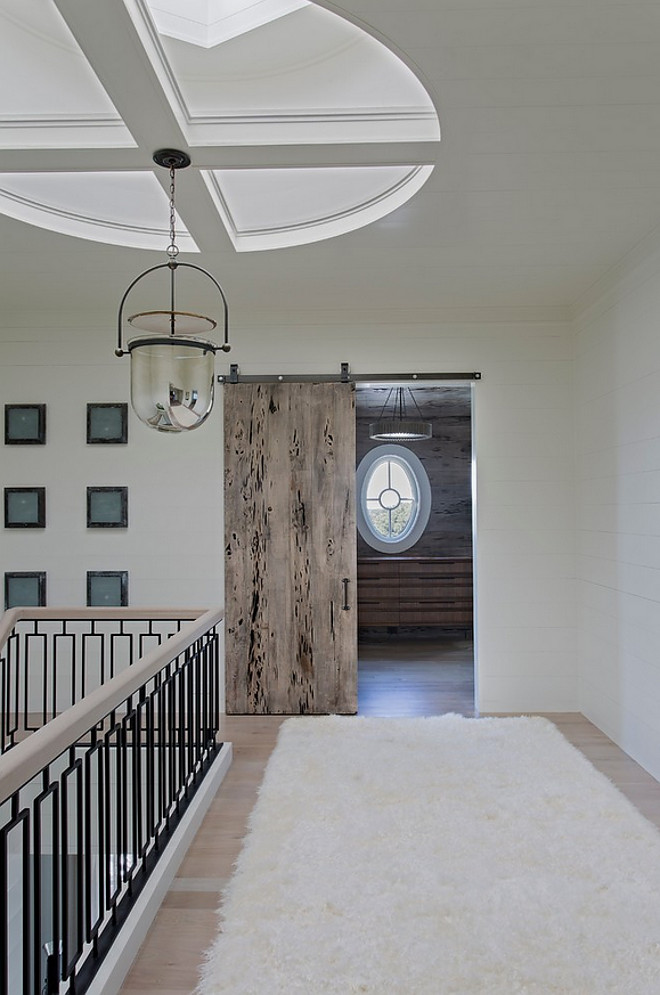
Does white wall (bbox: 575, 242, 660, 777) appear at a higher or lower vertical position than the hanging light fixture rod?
lower

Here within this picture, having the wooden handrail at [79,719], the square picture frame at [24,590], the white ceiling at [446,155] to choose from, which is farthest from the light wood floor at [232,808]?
the white ceiling at [446,155]

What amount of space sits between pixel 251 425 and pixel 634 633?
272cm

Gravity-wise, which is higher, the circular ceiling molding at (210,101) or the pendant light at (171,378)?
the circular ceiling molding at (210,101)

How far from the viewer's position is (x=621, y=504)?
4.17 meters

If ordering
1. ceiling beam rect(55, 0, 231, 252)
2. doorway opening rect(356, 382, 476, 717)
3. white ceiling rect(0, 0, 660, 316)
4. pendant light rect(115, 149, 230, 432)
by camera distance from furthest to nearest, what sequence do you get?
doorway opening rect(356, 382, 476, 717), pendant light rect(115, 149, 230, 432), white ceiling rect(0, 0, 660, 316), ceiling beam rect(55, 0, 231, 252)

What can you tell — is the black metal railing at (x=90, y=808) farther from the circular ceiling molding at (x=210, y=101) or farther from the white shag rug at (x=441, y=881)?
the circular ceiling molding at (x=210, y=101)

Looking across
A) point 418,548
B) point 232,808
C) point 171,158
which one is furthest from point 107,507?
point 418,548

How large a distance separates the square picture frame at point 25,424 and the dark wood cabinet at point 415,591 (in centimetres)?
380

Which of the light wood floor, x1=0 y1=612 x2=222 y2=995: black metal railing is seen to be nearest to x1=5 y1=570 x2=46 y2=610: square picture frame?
x1=0 y1=612 x2=222 y2=995: black metal railing

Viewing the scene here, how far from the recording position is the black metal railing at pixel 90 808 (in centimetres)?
169

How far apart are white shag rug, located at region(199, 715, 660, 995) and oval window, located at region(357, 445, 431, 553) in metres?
4.54

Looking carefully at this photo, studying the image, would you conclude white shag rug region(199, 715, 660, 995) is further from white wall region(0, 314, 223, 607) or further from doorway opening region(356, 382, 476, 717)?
doorway opening region(356, 382, 476, 717)

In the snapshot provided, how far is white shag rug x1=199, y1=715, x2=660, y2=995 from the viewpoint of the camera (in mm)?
2127

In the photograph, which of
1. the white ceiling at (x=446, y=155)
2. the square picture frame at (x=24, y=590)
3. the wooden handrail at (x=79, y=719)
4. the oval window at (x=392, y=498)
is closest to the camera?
the wooden handrail at (x=79, y=719)
